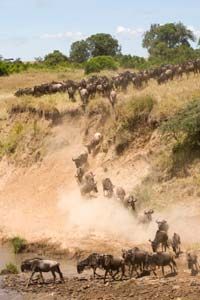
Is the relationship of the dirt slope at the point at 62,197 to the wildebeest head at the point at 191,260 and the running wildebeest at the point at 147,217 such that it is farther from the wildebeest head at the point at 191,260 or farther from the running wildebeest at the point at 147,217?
the wildebeest head at the point at 191,260

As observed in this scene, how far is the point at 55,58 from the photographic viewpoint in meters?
77.5

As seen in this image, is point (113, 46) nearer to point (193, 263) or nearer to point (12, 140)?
point (12, 140)

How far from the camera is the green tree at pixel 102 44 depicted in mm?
82000

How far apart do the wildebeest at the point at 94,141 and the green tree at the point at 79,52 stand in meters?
54.1

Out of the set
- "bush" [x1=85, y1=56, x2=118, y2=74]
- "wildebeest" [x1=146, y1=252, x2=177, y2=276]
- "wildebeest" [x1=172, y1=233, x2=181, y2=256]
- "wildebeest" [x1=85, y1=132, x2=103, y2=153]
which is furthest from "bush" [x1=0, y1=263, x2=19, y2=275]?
"bush" [x1=85, y1=56, x2=118, y2=74]

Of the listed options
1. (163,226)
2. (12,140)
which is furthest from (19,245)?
(12,140)

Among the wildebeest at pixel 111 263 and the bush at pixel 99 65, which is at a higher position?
the bush at pixel 99 65

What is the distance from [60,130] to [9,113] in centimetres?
569

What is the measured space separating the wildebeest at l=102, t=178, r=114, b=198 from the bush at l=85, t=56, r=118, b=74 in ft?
107

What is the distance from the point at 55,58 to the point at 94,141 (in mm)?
48259

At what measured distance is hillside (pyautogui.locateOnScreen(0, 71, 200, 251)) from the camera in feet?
77.8

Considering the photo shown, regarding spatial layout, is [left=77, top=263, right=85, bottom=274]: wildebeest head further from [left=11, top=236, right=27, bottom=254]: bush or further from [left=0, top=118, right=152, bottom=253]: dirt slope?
[left=11, top=236, right=27, bottom=254]: bush

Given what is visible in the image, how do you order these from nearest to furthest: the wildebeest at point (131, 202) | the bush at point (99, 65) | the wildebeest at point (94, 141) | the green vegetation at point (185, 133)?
the wildebeest at point (131, 202), the green vegetation at point (185, 133), the wildebeest at point (94, 141), the bush at point (99, 65)

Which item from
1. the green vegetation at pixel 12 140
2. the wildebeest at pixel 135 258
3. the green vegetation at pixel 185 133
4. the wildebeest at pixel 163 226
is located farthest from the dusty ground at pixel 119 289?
the green vegetation at pixel 12 140
